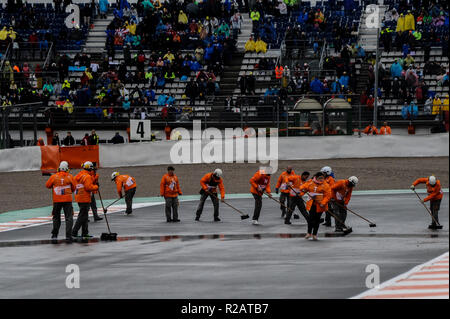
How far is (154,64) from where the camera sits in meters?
44.6

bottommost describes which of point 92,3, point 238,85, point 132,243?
point 132,243

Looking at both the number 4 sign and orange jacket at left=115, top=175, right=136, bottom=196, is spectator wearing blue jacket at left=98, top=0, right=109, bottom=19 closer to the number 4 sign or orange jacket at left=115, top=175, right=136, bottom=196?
the number 4 sign

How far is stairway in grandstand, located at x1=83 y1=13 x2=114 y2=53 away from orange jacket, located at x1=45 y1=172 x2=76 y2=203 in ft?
91.0

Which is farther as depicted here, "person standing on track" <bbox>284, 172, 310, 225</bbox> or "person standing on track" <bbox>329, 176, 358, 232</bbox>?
"person standing on track" <bbox>284, 172, 310, 225</bbox>

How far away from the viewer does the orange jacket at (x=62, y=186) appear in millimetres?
20734

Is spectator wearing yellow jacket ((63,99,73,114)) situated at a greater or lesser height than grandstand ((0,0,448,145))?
lesser

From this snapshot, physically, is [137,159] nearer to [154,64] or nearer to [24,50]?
[154,64]

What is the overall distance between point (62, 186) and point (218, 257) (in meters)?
4.86

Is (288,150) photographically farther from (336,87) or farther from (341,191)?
(341,191)

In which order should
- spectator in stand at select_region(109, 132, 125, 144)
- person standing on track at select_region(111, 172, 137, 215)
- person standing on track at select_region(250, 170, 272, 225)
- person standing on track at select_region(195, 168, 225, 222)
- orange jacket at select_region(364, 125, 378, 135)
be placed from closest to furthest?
person standing on track at select_region(250, 170, 272, 225) < person standing on track at select_region(195, 168, 225, 222) < person standing on track at select_region(111, 172, 137, 215) < orange jacket at select_region(364, 125, 378, 135) < spectator in stand at select_region(109, 132, 125, 144)

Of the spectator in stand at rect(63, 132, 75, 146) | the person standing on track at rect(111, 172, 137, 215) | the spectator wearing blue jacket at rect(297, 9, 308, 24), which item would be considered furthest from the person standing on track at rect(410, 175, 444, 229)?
the spectator wearing blue jacket at rect(297, 9, 308, 24)

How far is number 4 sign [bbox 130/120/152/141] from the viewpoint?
37812 mm

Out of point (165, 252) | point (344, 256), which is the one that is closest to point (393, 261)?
point (344, 256)

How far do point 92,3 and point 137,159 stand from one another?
1766cm
